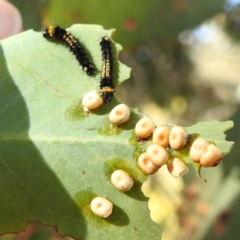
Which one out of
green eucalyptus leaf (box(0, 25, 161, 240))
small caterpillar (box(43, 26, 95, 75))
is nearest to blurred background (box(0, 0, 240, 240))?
small caterpillar (box(43, 26, 95, 75))

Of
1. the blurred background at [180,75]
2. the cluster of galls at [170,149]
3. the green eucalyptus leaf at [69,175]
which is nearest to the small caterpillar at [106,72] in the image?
the green eucalyptus leaf at [69,175]

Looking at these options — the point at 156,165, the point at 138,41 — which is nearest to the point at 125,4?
the point at 138,41

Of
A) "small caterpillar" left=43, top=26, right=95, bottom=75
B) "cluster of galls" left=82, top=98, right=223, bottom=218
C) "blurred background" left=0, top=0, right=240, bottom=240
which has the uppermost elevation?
"small caterpillar" left=43, top=26, right=95, bottom=75

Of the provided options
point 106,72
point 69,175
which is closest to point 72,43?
point 106,72

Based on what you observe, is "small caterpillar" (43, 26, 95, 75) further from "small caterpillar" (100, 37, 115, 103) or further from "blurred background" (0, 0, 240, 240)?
"blurred background" (0, 0, 240, 240)

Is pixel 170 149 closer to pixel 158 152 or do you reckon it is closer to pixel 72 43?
pixel 158 152
